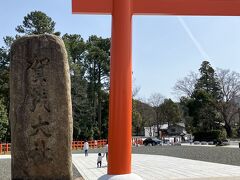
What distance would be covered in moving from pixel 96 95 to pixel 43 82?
4441 centimetres

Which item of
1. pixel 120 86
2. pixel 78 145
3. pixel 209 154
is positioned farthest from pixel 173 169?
pixel 78 145

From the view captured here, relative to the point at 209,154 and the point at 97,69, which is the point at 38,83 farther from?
the point at 97,69

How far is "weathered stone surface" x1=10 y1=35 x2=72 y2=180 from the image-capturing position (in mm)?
7398

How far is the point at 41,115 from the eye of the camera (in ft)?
24.4

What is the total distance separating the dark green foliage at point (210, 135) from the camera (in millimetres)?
45938

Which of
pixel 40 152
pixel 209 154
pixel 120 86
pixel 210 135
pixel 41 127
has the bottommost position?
pixel 209 154

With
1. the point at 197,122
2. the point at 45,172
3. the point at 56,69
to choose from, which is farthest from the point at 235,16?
the point at 197,122

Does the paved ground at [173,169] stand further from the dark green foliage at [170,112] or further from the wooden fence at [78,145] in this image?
the dark green foliage at [170,112]

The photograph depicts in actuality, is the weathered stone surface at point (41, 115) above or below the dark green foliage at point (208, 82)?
below

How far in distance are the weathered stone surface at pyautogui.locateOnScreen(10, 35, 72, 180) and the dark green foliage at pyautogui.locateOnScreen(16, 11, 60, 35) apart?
4035cm

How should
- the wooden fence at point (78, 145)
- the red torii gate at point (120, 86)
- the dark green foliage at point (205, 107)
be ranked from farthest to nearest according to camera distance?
the dark green foliage at point (205, 107) → the wooden fence at point (78, 145) → the red torii gate at point (120, 86)

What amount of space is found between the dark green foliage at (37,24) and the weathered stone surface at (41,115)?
1588 inches

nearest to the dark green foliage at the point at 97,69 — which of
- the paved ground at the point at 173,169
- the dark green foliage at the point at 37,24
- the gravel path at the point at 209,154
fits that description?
the dark green foliage at the point at 37,24

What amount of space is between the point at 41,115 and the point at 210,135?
42.1m
